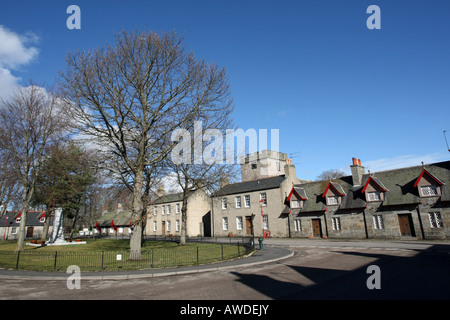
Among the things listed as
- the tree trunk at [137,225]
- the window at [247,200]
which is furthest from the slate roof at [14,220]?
the tree trunk at [137,225]

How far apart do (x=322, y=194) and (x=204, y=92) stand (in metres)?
23.8

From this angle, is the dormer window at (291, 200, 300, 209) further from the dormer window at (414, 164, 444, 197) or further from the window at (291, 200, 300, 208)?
the dormer window at (414, 164, 444, 197)

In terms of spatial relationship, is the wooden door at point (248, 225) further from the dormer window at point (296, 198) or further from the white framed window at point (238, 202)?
the dormer window at point (296, 198)

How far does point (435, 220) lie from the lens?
26344mm

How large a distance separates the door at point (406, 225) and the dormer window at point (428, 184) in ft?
9.12

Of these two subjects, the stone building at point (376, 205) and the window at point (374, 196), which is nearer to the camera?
the stone building at point (376, 205)

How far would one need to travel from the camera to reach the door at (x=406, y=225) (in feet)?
91.0

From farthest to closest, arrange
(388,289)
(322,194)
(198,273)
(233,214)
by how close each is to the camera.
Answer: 1. (233,214)
2. (322,194)
3. (198,273)
4. (388,289)

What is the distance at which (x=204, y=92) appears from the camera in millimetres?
19938

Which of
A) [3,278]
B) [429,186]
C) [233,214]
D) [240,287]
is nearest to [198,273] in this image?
[240,287]

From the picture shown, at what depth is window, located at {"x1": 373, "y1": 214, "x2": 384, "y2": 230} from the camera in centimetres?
2975

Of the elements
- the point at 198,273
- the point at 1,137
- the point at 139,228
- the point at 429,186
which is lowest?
the point at 198,273
